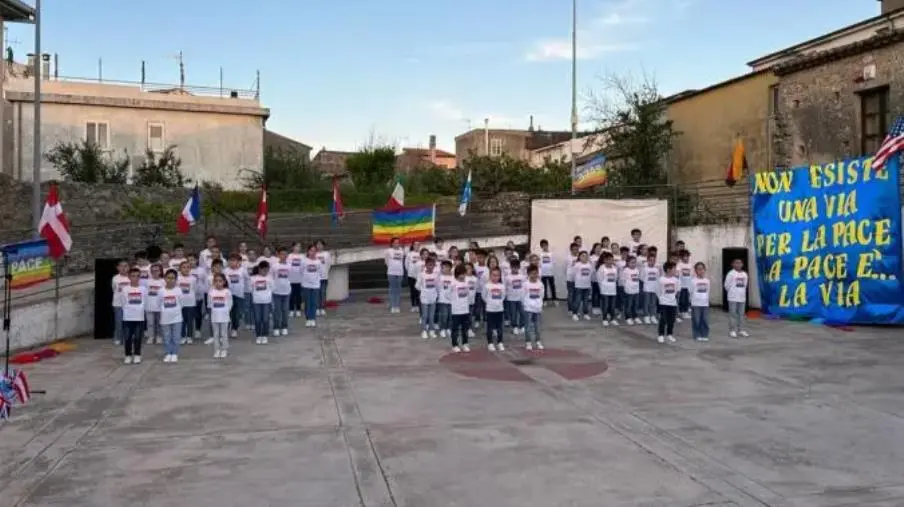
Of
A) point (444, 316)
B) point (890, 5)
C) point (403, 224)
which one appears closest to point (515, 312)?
point (444, 316)

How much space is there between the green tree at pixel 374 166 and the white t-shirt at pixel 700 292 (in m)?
29.6

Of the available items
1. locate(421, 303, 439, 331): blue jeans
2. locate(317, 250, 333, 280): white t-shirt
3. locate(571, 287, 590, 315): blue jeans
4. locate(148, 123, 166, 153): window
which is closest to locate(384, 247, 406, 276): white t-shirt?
locate(317, 250, 333, 280): white t-shirt

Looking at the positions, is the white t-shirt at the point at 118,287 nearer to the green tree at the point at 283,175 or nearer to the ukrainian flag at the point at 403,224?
the ukrainian flag at the point at 403,224

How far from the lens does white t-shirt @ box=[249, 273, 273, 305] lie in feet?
47.6

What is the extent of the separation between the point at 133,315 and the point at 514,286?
21.1 feet

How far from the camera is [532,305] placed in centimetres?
1345

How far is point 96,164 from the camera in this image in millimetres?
30016

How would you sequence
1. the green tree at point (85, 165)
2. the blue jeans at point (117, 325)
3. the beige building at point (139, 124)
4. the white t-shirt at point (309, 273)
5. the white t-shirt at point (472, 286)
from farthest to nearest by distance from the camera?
the beige building at point (139, 124)
the green tree at point (85, 165)
the white t-shirt at point (309, 273)
the blue jeans at point (117, 325)
the white t-shirt at point (472, 286)

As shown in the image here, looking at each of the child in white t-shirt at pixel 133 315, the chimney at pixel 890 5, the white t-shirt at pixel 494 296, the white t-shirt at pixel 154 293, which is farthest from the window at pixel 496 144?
the child in white t-shirt at pixel 133 315

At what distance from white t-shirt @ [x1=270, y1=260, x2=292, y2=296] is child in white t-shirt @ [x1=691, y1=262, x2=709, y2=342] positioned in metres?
7.58

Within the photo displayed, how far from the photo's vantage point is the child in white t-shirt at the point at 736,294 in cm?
1461

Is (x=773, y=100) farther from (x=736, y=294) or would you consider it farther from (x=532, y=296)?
(x=532, y=296)

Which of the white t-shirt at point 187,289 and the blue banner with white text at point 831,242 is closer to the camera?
the white t-shirt at point 187,289

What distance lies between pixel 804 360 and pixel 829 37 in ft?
59.1
